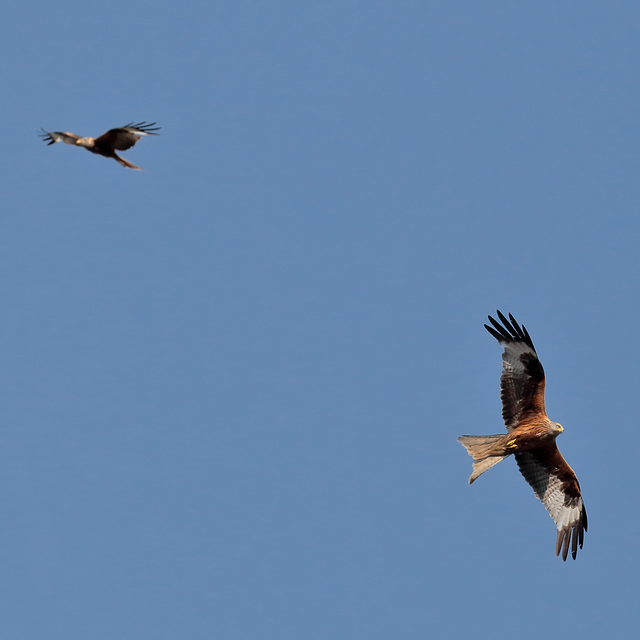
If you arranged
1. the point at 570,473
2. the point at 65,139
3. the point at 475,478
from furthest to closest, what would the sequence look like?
the point at 65,139 < the point at 570,473 < the point at 475,478

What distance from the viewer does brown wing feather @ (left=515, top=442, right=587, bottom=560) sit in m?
20.0

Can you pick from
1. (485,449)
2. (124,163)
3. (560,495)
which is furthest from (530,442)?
(124,163)

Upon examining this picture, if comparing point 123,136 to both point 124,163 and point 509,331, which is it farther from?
point 509,331

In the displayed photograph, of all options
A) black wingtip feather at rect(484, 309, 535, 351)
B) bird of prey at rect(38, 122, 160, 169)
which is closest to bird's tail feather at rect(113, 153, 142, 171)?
bird of prey at rect(38, 122, 160, 169)

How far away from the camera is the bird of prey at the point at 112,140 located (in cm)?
2067

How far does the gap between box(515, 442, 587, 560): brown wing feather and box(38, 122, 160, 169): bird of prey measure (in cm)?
912

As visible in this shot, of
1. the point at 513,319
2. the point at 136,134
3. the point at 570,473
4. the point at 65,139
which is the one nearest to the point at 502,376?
the point at 513,319

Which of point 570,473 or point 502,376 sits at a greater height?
point 502,376

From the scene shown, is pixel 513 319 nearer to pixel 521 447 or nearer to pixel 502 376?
pixel 502 376

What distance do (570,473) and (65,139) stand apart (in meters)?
11.4

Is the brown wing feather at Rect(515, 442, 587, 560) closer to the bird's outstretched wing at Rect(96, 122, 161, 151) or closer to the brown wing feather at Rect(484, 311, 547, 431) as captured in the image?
the brown wing feather at Rect(484, 311, 547, 431)

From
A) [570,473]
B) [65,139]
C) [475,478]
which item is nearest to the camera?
[475,478]

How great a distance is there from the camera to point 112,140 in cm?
2086

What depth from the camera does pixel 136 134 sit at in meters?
20.8
